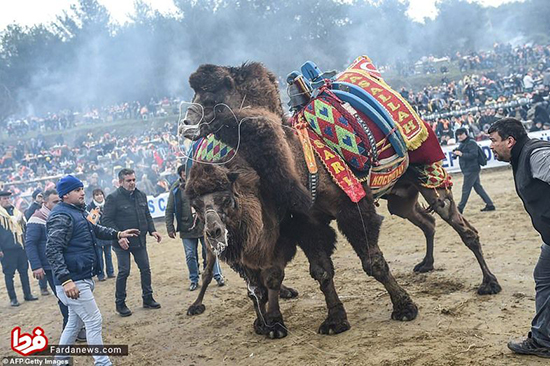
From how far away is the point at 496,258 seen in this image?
779cm

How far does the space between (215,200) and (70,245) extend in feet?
5.55

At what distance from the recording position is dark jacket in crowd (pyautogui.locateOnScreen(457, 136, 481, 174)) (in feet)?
→ 38.6

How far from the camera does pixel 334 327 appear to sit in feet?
19.3

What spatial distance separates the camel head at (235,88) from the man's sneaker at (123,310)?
355 cm

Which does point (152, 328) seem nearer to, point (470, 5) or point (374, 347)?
point (374, 347)

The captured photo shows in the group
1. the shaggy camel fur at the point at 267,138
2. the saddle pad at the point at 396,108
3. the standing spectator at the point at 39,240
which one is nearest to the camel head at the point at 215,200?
the shaggy camel fur at the point at 267,138

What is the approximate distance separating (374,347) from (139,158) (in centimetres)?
2405

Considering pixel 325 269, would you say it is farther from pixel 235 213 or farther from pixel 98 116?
pixel 98 116

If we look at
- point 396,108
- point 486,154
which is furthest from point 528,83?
point 396,108

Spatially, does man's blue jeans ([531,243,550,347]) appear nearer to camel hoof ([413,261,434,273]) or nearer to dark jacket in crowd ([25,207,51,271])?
camel hoof ([413,261,434,273])

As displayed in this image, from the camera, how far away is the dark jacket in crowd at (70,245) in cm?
537

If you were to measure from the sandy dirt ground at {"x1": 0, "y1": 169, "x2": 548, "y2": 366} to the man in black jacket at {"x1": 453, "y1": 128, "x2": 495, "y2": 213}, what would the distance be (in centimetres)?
87

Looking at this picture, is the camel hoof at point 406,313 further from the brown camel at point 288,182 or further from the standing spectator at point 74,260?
the standing spectator at point 74,260

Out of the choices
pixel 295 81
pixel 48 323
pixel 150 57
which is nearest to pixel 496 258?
pixel 295 81
